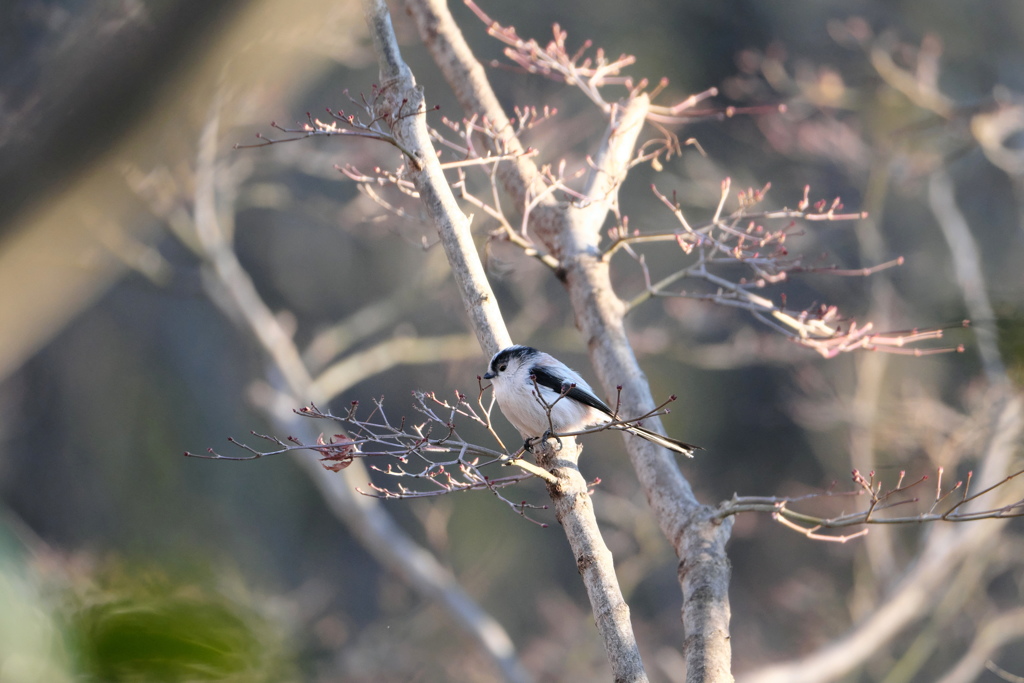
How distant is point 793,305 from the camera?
9.66 metres

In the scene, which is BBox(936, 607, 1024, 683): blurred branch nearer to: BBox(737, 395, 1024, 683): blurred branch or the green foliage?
BBox(737, 395, 1024, 683): blurred branch

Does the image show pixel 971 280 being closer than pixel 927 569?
No

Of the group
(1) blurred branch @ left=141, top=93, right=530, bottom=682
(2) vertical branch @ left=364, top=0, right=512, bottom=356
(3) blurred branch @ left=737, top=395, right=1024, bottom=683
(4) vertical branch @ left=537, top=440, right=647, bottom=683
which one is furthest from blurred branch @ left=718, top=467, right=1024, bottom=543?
(1) blurred branch @ left=141, top=93, right=530, bottom=682

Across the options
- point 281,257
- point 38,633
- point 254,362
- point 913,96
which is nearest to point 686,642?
point 38,633

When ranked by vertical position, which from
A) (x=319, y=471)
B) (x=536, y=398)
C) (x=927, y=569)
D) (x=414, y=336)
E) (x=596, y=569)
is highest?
(x=414, y=336)

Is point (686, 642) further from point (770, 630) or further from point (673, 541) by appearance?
point (770, 630)

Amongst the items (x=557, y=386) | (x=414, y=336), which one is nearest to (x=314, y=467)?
(x=414, y=336)

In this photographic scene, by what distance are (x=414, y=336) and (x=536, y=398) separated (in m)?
5.65

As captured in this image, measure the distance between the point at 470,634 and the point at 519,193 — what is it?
375 cm

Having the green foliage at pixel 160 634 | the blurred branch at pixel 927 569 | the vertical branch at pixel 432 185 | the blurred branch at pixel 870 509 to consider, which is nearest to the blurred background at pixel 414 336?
the green foliage at pixel 160 634

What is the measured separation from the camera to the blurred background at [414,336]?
599 millimetres

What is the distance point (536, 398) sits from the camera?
2.24m

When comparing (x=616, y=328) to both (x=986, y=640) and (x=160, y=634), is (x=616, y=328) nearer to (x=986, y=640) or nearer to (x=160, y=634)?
(x=160, y=634)

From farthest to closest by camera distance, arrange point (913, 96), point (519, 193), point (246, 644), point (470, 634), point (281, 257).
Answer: point (281, 257), point (913, 96), point (470, 634), point (519, 193), point (246, 644)
